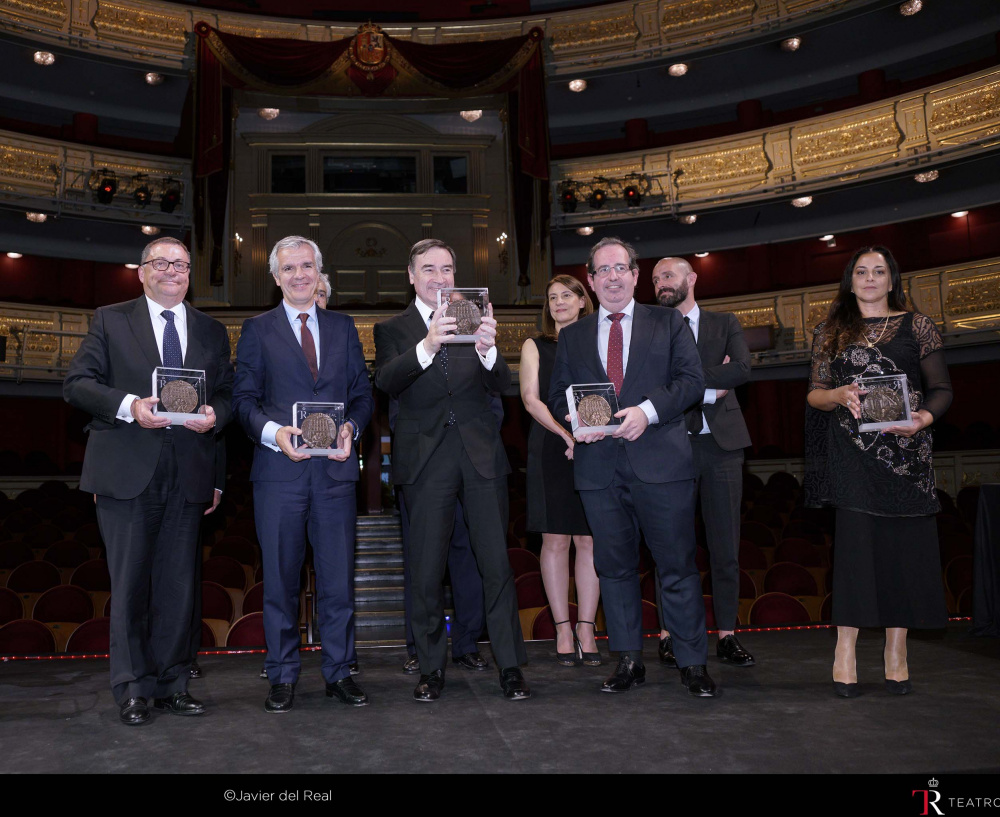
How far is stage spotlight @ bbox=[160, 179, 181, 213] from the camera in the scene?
13.7 m

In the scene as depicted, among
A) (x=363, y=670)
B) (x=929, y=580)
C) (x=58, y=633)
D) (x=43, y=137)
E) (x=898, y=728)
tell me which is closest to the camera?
(x=898, y=728)

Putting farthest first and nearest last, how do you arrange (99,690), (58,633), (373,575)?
(373,575) < (58,633) < (99,690)

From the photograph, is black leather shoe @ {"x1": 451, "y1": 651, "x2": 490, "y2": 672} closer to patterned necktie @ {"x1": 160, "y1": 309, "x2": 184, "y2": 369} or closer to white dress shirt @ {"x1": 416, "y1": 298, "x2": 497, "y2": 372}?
white dress shirt @ {"x1": 416, "y1": 298, "x2": 497, "y2": 372}

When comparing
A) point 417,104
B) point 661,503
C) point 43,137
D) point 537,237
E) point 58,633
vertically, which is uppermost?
point 417,104

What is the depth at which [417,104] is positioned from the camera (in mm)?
15383

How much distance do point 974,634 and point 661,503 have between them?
6.20ft

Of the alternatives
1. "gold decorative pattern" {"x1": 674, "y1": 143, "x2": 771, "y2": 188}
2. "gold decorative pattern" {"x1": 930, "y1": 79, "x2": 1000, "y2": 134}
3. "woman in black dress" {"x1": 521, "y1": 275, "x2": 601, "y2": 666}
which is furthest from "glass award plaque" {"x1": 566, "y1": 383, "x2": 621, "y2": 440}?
"gold decorative pattern" {"x1": 674, "y1": 143, "x2": 771, "y2": 188}

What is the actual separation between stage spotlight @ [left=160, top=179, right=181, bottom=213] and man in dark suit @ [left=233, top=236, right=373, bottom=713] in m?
12.0

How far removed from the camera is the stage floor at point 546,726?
211 centimetres

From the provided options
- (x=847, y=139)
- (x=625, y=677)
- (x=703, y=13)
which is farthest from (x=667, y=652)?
(x=703, y=13)

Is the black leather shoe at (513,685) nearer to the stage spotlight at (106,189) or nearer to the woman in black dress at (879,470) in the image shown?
the woman in black dress at (879,470)

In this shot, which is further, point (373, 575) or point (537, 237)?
point (537, 237)

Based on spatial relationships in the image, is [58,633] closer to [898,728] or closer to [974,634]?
[898,728]
